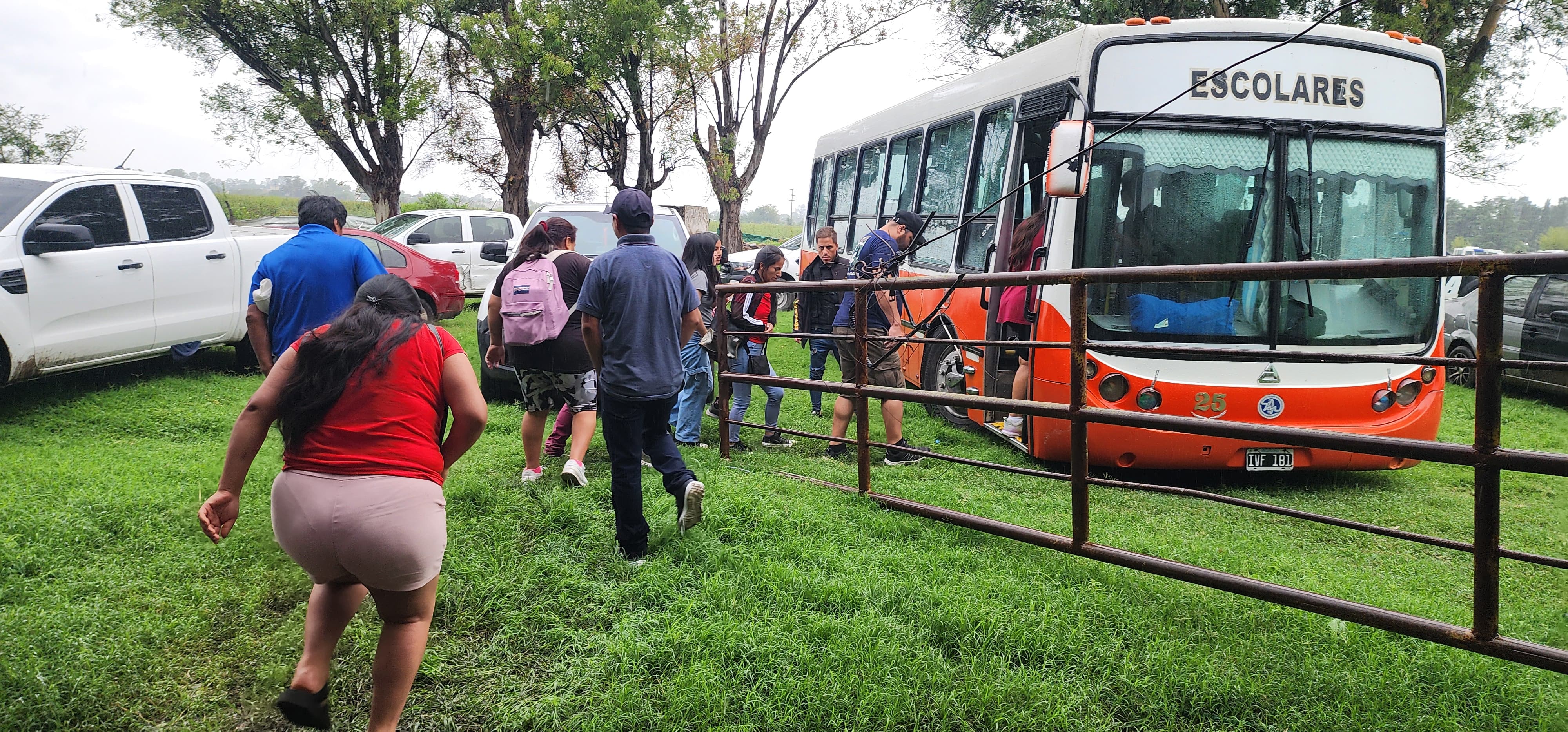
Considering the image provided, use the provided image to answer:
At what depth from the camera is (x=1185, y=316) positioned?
5551mm

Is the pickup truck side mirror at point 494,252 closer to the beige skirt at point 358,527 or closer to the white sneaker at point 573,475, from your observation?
the white sneaker at point 573,475

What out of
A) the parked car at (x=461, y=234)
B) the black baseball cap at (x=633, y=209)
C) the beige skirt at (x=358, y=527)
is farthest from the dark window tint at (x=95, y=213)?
the parked car at (x=461, y=234)

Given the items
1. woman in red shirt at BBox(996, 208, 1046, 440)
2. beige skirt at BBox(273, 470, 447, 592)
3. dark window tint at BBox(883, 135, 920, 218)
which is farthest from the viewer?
dark window tint at BBox(883, 135, 920, 218)

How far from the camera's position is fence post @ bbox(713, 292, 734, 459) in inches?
234

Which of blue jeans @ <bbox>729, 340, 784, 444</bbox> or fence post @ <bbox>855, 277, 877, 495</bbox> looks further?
blue jeans @ <bbox>729, 340, 784, 444</bbox>

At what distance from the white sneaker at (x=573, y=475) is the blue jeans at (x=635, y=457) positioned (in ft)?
2.91

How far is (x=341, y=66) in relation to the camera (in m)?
20.1

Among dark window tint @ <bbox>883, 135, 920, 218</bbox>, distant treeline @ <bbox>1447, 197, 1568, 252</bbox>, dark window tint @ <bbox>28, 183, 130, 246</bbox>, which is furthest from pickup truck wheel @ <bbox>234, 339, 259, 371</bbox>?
distant treeline @ <bbox>1447, 197, 1568, 252</bbox>

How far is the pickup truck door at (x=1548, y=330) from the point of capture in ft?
30.9

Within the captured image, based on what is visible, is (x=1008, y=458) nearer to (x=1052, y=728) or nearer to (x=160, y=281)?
(x=1052, y=728)

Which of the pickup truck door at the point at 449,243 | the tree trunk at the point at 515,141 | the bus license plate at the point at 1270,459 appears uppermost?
the tree trunk at the point at 515,141

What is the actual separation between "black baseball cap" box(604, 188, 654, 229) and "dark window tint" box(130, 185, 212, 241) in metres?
5.89

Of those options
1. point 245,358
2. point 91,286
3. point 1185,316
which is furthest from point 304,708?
point 245,358

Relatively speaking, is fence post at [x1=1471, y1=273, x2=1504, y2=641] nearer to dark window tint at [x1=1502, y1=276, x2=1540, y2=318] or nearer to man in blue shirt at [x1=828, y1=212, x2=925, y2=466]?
man in blue shirt at [x1=828, y1=212, x2=925, y2=466]
